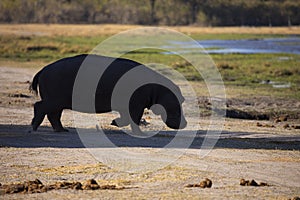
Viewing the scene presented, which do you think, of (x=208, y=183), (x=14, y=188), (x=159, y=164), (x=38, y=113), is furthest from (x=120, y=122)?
(x=14, y=188)

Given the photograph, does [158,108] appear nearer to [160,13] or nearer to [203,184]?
[203,184]

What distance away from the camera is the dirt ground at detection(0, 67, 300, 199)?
10125mm

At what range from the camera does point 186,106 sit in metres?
20.7

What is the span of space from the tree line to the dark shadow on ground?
85.1 meters

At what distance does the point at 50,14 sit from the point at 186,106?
3235 inches

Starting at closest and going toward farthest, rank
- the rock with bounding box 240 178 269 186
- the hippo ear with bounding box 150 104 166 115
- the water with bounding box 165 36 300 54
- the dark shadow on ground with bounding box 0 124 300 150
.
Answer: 1. the rock with bounding box 240 178 269 186
2. the dark shadow on ground with bounding box 0 124 300 150
3. the hippo ear with bounding box 150 104 166 115
4. the water with bounding box 165 36 300 54

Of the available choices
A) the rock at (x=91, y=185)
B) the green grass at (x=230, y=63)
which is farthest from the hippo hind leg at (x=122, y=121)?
the green grass at (x=230, y=63)

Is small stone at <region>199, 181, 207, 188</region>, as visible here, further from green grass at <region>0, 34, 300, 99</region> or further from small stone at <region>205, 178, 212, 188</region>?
green grass at <region>0, 34, 300, 99</region>

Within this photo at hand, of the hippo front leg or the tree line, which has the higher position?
the hippo front leg

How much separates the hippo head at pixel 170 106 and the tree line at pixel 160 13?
280ft

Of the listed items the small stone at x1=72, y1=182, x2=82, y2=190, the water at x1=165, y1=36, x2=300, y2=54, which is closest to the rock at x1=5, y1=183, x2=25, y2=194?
the small stone at x1=72, y1=182, x2=82, y2=190

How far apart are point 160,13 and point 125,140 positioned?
93268mm

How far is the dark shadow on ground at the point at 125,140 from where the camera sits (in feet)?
44.9

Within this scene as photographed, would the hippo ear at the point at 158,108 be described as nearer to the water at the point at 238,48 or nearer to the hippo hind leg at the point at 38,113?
the hippo hind leg at the point at 38,113
